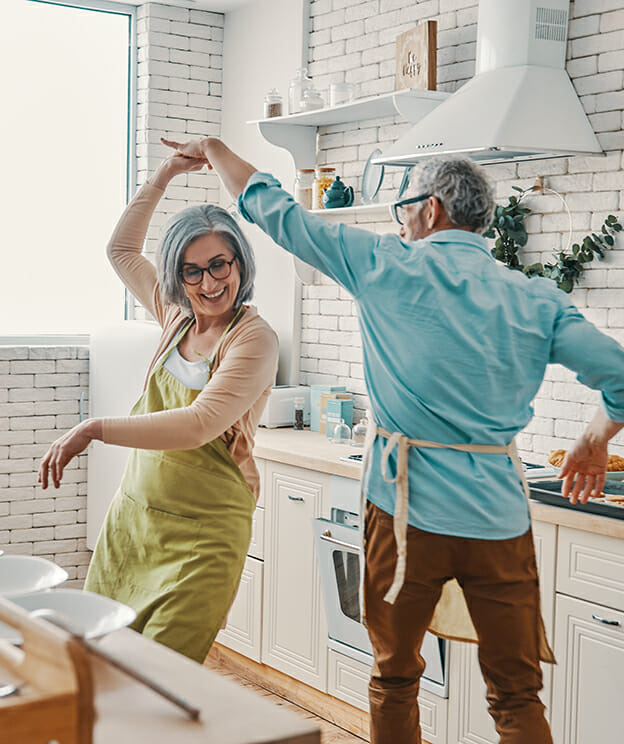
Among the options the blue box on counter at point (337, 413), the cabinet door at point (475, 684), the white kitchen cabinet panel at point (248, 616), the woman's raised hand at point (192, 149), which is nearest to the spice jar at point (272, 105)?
the blue box on counter at point (337, 413)

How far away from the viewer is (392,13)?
13.2 feet

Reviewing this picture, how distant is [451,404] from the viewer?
2.05 metres

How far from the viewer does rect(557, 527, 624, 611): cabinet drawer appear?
2561 millimetres

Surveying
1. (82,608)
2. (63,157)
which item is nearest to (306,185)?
(63,157)

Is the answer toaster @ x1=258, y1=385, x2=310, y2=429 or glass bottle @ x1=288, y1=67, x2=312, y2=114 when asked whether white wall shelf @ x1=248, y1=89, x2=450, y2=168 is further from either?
toaster @ x1=258, y1=385, x2=310, y2=429

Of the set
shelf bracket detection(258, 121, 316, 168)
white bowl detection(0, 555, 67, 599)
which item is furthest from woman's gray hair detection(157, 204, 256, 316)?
shelf bracket detection(258, 121, 316, 168)

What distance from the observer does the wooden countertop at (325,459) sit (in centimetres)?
259

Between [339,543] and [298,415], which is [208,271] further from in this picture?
[298,415]

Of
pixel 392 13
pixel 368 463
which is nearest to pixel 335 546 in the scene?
pixel 368 463

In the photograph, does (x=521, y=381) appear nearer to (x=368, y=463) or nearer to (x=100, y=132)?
(x=368, y=463)

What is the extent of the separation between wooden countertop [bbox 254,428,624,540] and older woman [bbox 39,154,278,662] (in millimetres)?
903

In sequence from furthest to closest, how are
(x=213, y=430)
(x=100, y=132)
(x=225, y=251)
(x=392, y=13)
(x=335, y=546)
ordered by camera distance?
(x=100, y=132) < (x=392, y=13) < (x=335, y=546) < (x=225, y=251) < (x=213, y=430)

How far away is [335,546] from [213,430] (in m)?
1.44

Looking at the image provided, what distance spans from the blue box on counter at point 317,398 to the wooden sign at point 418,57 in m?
1.22
